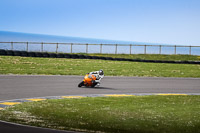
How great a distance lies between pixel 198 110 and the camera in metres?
13.2

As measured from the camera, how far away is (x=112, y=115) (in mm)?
11742

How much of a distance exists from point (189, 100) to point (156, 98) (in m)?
1.25

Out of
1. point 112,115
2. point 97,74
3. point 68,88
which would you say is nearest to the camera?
point 112,115

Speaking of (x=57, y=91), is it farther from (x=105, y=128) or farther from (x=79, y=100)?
(x=105, y=128)

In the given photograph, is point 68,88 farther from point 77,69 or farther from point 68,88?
point 77,69

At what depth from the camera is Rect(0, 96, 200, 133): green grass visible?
1018 centimetres

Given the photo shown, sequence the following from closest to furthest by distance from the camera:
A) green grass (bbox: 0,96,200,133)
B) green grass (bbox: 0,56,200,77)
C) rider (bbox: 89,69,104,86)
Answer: green grass (bbox: 0,96,200,133)
rider (bbox: 89,69,104,86)
green grass (bbox: 0,56,200,77)

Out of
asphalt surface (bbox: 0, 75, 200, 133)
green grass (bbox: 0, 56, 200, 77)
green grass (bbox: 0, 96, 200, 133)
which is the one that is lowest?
green grass (bbox: 0, 96, 200, 133)

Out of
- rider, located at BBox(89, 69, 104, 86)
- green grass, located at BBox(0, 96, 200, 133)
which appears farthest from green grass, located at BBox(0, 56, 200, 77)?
green grass, located at BBox(0, 96, 200, 133)

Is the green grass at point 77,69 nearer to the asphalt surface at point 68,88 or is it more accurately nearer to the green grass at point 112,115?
the asphalt surface at point 68,88

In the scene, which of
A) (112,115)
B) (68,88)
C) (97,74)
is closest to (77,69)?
(68,88)

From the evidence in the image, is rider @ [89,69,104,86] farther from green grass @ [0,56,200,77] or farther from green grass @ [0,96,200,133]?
green grass @ [0,56,200,77]

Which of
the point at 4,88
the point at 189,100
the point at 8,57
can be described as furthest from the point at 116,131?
the point at 8,57

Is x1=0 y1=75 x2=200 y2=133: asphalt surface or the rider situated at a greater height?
the rider
